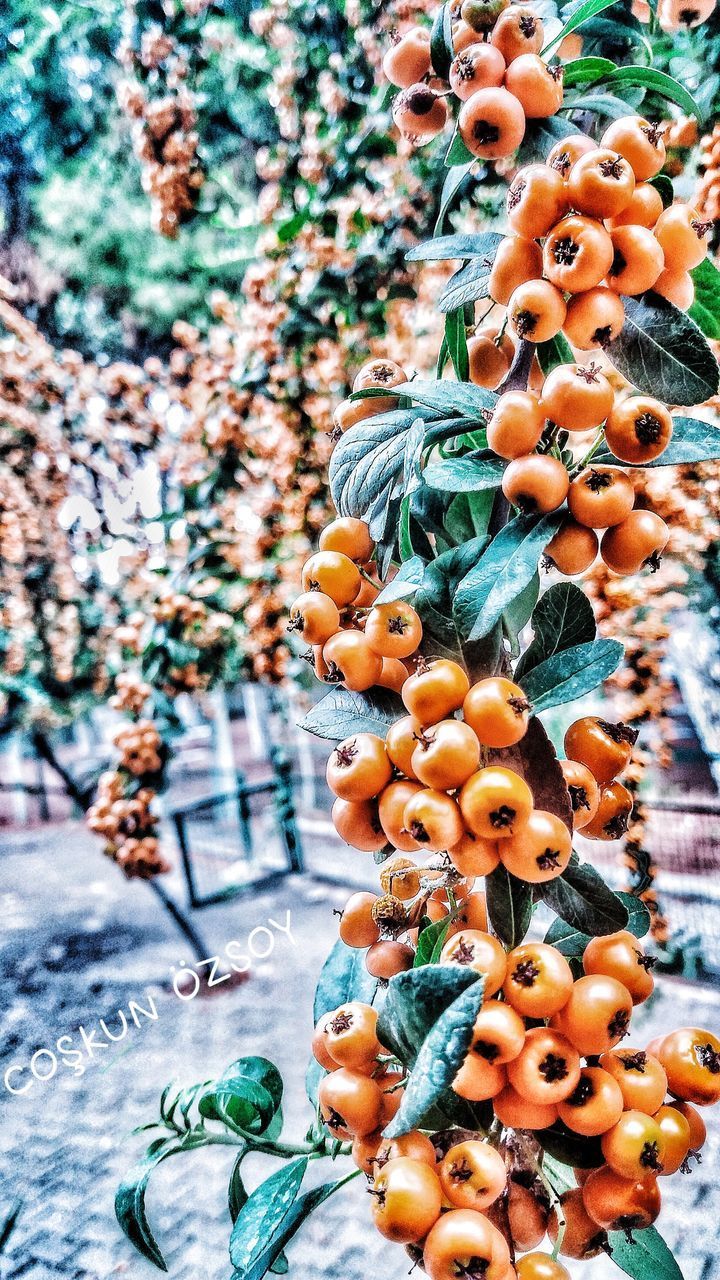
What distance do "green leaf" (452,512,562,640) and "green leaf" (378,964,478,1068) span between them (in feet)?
0.44

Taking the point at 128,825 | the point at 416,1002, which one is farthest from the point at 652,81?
the point at 128,825

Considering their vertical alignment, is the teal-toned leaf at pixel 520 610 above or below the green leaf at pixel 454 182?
below

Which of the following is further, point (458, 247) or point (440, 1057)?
point (458, 247)

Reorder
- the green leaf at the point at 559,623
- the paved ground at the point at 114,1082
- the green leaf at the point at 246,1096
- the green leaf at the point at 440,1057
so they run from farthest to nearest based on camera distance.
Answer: the paved ground at the point at 114,1082, the green leaf at the point at 246,1096, the green leaf at the point at 559,623, the green leaf at the point at 440,1057

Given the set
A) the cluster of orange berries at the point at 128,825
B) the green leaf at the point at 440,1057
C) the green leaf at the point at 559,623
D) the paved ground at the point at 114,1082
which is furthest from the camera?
the cluster of orange berries at the point at 128,825

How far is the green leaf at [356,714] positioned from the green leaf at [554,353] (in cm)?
21

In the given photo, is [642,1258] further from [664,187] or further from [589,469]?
[664,187]

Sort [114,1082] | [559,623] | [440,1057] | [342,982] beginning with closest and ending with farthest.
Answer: [440,1057] < [559,623] < [342,982] < [114,1082]

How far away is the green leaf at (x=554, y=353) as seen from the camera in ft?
1.26

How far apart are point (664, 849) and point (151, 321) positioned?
184 centimetres

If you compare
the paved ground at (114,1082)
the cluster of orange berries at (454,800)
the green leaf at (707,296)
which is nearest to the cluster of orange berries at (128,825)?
the paved ground at (114,1082)

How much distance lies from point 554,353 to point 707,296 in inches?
3.4

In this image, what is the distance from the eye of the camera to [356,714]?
0.36 m

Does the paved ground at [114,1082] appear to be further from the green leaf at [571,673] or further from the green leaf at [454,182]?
the green leaf at [454,182]
